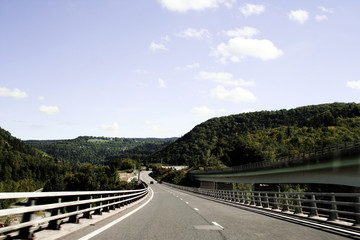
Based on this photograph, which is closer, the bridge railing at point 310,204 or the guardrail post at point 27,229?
the guardrail post at point 27,229

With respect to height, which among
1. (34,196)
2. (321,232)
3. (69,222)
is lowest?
(321,232)

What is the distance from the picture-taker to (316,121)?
17425 centimetres

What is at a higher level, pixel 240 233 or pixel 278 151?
pixel 278 151

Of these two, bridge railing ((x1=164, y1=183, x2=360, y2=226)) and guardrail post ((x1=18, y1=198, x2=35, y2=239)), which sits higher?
guardrail post ((x1=18, y1=198, x2=35, y2=239))

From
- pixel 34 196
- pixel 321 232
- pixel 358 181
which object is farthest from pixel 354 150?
pixel 34 196

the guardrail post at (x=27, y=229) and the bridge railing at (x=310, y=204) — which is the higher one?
the guardrail post at (x=27, y=229)

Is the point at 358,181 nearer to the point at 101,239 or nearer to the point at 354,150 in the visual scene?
the point at 354,150

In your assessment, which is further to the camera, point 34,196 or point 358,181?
point 358,181

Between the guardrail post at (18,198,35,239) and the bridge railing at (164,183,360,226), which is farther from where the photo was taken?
the bridge railing at (164,183,360,226)

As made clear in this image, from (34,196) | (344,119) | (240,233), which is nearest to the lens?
(34,196)

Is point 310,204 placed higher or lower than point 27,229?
lower

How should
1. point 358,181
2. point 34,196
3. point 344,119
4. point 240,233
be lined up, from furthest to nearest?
point 344,119
point 358,181
point 240,233
point 34,196

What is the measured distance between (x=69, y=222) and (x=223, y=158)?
186522 mm

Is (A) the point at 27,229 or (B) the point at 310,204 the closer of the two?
(A) the point at 27,229
